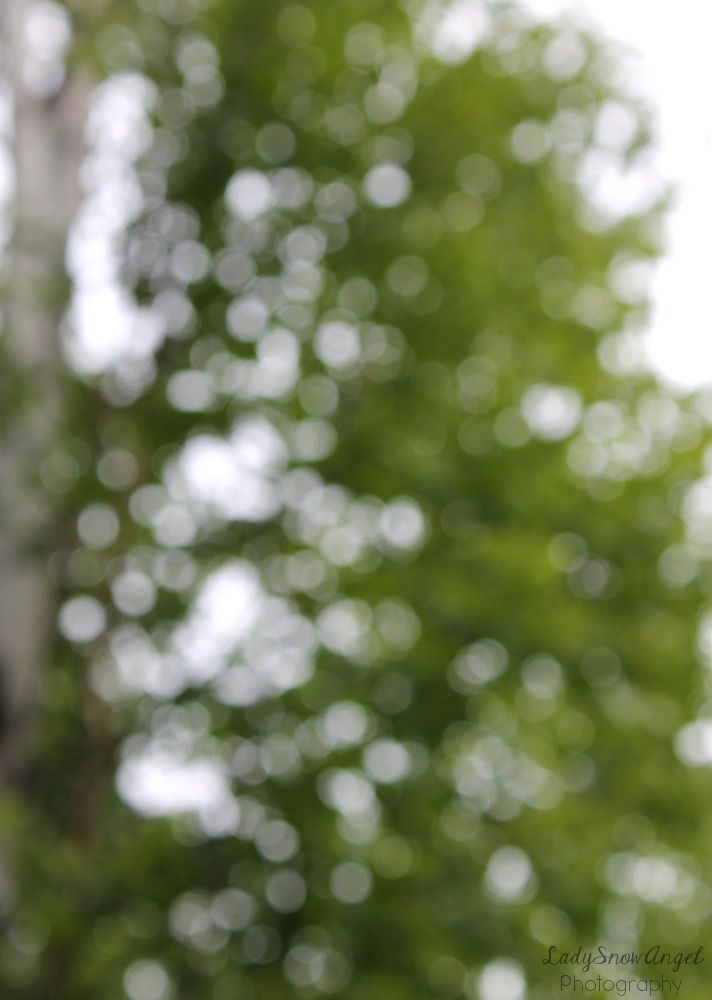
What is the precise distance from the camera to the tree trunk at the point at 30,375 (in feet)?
14.5

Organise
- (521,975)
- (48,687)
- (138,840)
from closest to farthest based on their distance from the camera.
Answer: (521,975) < (138,840) < (48,687)

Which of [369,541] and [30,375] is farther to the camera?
[369,541]

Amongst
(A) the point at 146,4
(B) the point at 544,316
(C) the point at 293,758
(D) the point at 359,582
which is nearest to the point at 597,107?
(B) the point at 544,316

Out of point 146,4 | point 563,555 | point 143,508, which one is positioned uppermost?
point 146,4

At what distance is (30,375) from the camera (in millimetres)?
4461

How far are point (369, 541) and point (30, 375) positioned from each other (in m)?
1.24

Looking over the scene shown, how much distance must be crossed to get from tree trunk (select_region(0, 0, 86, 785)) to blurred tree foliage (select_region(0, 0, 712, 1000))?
0.15 m

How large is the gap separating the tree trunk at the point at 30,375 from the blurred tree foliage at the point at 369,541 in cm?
15

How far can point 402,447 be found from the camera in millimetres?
4746

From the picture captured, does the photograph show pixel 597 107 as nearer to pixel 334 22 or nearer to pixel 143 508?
pixel 334 22

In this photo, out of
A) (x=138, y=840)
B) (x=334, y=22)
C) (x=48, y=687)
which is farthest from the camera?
(x=334, y=22)

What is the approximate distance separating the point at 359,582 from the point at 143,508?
85 cm

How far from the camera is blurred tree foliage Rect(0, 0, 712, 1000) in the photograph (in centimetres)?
432

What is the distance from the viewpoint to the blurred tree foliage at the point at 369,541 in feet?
14.2
